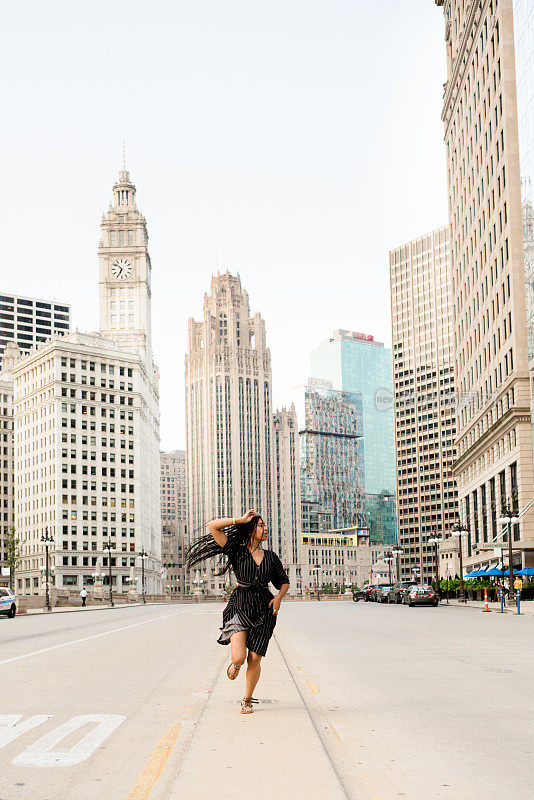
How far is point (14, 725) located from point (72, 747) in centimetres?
147

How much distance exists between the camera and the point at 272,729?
9164 mm

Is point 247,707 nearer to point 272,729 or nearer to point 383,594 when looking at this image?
point 272,729

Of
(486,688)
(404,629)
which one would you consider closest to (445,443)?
(404,629)

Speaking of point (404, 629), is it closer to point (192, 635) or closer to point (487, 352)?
point (192, 635)

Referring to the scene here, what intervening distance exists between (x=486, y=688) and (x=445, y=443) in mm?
188101

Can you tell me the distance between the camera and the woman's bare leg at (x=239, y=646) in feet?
32.6

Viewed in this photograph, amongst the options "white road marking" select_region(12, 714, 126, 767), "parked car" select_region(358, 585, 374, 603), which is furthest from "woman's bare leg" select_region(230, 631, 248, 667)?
"parked car" select_region(358, 585, 374, 603)

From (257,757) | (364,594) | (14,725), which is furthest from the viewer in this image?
(364,594)

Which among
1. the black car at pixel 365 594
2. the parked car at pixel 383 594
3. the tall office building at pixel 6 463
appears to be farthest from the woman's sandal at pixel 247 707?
the tall office building at pixel 6 463

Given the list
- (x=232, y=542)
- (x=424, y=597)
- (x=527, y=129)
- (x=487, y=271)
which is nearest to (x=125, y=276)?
(x=487, y=271)

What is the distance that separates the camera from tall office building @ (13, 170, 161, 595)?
15025cm

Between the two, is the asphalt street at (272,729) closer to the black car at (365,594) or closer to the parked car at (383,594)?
the parked car at (383,594)

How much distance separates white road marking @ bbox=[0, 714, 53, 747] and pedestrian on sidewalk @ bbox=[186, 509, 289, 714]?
6.79 ft

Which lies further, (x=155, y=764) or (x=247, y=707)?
(x=247, y=707)
